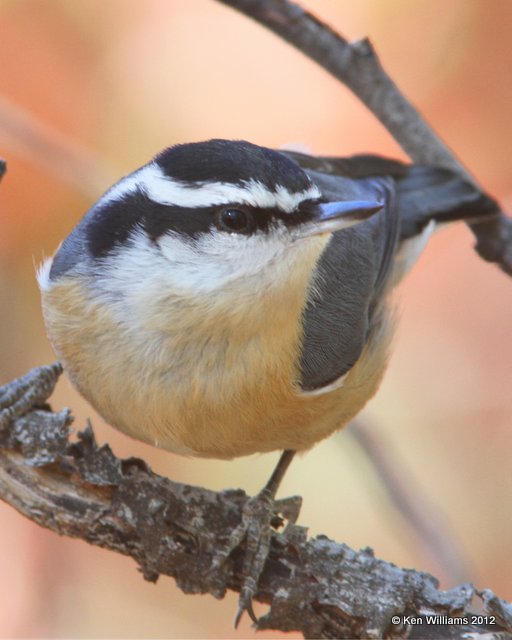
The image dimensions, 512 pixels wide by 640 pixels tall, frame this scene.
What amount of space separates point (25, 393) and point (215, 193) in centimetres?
77

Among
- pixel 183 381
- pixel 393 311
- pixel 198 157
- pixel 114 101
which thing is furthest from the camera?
pixel 114 101

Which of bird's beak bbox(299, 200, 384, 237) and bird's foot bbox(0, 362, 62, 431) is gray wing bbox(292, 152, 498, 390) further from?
bird's foot bbox(0, 362, 62, 431)

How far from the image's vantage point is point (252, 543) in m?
2.31

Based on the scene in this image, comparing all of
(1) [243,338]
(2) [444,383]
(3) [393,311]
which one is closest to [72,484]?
(1) [243,338]

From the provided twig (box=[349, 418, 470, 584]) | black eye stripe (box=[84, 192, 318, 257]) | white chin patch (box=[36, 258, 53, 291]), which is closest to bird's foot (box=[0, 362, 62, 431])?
white chin patch (box=[36, 258, 53, 291])

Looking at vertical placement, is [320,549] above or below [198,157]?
below

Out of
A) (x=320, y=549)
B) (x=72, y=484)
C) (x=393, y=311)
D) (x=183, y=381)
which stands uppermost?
(x=393, y=311)

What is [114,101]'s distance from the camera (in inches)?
172

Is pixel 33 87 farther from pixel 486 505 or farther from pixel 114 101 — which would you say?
pixel 486 505

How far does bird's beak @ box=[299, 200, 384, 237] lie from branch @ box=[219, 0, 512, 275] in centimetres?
82

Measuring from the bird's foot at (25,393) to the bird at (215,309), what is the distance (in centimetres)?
10

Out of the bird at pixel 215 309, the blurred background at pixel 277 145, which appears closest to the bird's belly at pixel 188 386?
the bird at pixel 215 309

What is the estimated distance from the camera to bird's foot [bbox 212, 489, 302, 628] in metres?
2.26

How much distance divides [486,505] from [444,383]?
1.85 ft
